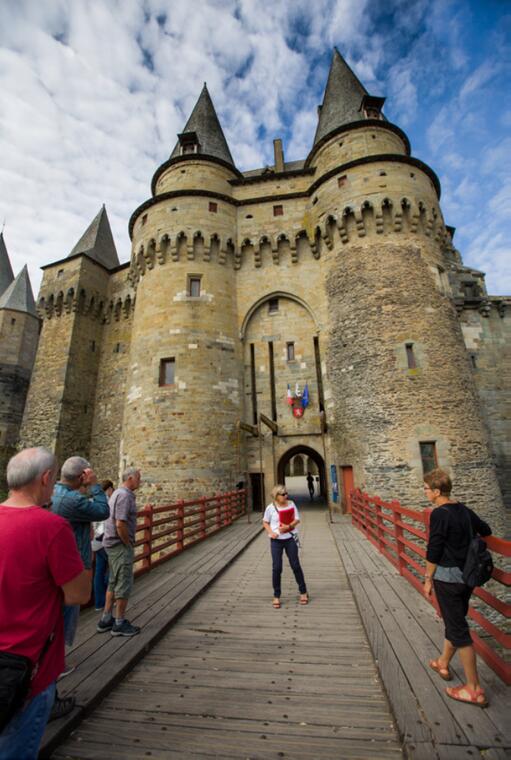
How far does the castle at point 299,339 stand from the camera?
1262 cm

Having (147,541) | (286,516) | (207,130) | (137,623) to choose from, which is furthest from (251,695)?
(207,130)

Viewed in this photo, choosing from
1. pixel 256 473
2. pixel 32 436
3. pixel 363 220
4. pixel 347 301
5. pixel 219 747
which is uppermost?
pixel 363 220

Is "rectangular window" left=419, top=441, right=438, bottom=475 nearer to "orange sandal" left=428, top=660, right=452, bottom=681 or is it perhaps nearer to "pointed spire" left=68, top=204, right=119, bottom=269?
"orange sandal" left=428, top=660, right=452, bottom=681

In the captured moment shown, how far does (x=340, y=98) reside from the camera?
17.8 meters

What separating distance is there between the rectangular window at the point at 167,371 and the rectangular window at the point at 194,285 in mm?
3247

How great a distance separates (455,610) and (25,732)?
2.80 meters

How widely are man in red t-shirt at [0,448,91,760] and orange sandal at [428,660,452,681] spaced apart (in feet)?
9.25

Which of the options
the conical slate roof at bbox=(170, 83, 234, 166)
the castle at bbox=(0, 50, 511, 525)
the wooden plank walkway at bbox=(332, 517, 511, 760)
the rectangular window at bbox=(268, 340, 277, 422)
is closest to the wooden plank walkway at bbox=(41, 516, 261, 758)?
the wooden plank walkway at bbox=(332, 517, 511, 760)

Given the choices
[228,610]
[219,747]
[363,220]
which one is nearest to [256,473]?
Answer: [228,610]

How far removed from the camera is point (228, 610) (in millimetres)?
4449

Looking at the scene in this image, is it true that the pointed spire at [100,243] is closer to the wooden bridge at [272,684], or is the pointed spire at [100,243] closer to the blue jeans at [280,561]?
the blue jeans at [280,561]

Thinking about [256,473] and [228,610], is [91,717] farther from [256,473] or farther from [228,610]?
[256,473]

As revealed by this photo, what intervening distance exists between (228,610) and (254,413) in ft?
36.3

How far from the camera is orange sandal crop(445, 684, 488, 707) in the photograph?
2447mm
